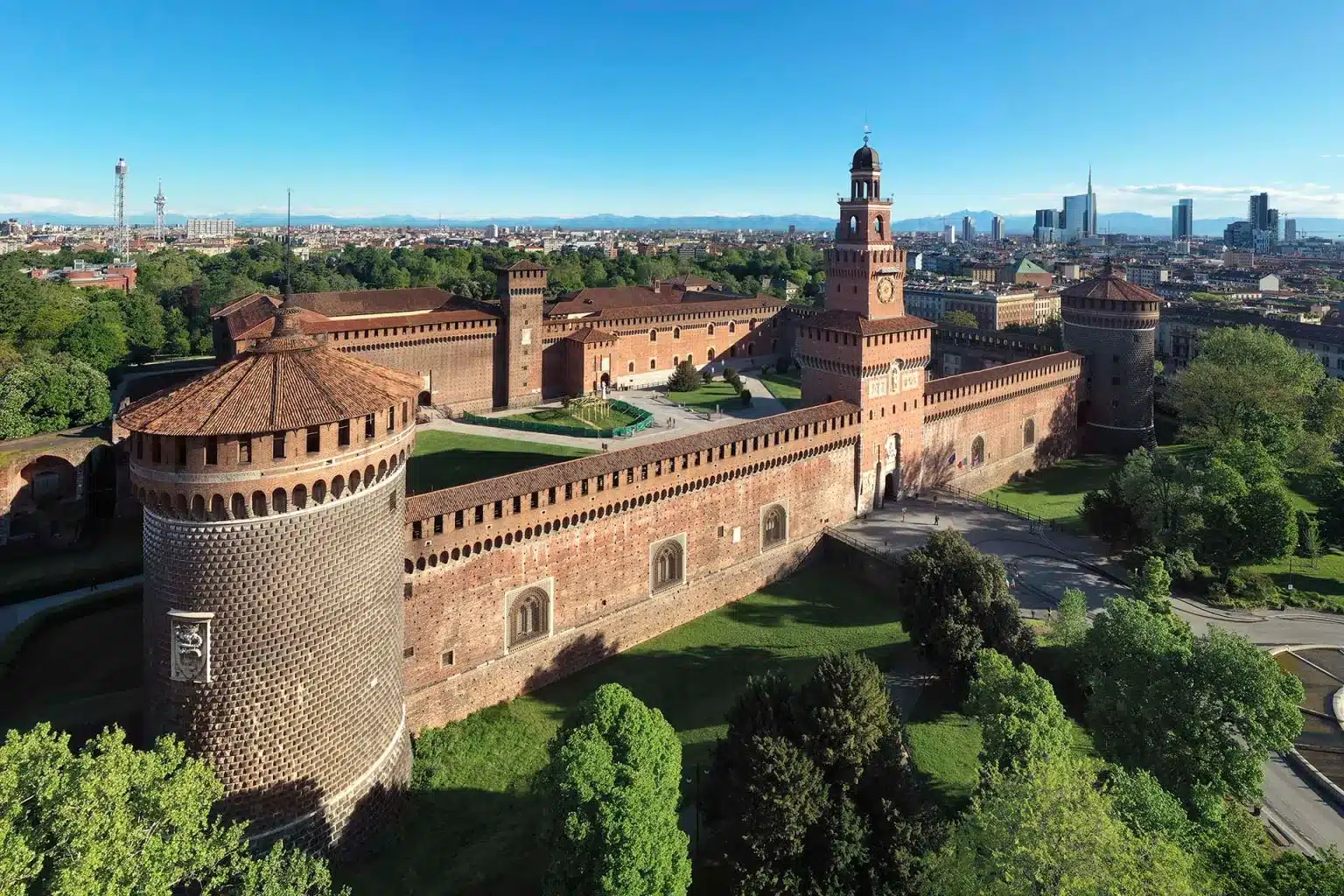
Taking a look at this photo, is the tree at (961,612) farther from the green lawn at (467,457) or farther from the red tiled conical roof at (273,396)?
the green lawn at (467,457)

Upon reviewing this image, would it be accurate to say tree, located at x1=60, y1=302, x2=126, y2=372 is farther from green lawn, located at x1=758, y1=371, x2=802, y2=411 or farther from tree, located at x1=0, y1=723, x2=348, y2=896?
tree, located at x1=0, y1=723, x2=348, y2=896

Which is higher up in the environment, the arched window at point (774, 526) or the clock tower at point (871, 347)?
the clock tower at point (871, 347)

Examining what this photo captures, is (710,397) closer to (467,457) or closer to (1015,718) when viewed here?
(467,457)

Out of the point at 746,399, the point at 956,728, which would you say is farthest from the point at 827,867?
the point at 746,399

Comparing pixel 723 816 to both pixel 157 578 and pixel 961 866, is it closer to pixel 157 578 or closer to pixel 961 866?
pixel 961 866

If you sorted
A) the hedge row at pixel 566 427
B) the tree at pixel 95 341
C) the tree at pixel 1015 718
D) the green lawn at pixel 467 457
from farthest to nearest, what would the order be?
the tree at pixel 95 341 < the hedge row at pixel 566 427 < the green lawn at pixel 467 457 < the tree at pixel 1015 718

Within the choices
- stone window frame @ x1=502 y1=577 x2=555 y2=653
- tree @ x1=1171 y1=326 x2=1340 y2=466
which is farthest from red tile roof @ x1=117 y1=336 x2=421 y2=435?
tree @ x1=1171 y1=326 x2=1340 y2=466

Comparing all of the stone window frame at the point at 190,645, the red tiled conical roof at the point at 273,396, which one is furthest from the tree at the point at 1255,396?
the stone window frame at the point at 190,645
